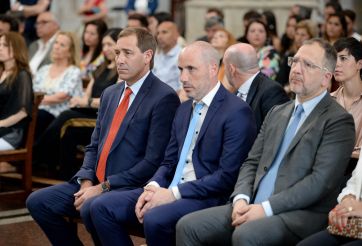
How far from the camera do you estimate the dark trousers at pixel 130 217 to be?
485cm

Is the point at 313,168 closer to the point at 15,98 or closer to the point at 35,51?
the point at 15,98

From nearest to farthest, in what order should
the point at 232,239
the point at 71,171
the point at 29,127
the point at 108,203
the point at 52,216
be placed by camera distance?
the point at 232,239 → the point at 108,203 → the point at 52,216 → the point at 29,127 → the point at 71,171

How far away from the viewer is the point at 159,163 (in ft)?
17.7

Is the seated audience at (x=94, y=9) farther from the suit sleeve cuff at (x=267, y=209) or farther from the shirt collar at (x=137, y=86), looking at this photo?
the suit sleeve cuff at (x=267, y=209)

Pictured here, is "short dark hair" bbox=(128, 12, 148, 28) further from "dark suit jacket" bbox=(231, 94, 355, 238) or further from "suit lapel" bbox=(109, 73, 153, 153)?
"dark suit jacket" bbox=(231, 94, 355, 238)

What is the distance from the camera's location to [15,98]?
7461mm

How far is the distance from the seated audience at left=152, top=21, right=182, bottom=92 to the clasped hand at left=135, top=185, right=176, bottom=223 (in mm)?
4161

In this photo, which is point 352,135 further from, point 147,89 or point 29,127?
point 29,127

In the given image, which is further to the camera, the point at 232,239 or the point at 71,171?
the point at 71,171

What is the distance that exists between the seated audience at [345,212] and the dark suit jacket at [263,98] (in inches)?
52.7

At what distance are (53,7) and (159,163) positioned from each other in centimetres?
923

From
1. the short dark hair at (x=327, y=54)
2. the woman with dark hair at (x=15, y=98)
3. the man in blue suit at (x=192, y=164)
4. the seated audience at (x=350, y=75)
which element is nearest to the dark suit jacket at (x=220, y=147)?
the man in blue suit at (x=192, y=164)

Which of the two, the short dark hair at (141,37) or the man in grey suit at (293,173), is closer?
the man in grey suit at (293,173)

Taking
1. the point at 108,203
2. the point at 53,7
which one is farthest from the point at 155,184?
the point at 53,7
